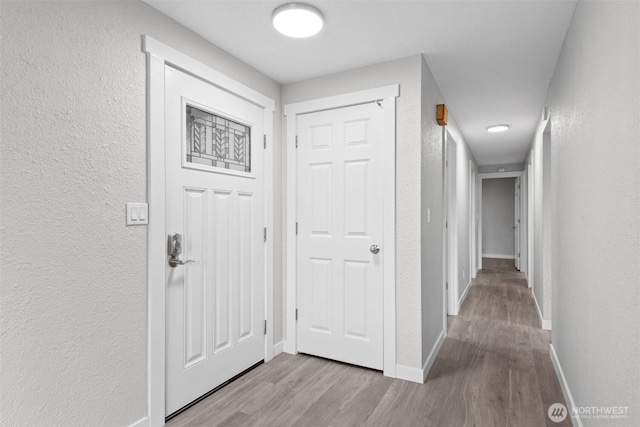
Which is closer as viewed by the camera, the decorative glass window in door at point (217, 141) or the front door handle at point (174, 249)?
the front door handle at point (174, 249)

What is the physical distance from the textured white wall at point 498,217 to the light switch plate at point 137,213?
930 centimetres

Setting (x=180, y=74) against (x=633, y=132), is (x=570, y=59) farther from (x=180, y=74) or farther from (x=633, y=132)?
(x=180, y=74)

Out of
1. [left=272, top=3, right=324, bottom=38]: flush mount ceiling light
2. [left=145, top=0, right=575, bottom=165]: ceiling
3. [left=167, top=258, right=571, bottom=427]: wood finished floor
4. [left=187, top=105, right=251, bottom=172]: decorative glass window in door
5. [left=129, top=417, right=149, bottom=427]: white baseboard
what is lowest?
[left=167, top=258, right=571, bottom=427]: wood finished floor

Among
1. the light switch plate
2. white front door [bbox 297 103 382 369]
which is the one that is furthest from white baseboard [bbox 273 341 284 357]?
the light switch plate

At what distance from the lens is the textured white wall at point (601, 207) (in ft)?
3.76

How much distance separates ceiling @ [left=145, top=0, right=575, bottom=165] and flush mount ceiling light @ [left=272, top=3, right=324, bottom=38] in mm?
45

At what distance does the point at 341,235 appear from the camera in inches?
111

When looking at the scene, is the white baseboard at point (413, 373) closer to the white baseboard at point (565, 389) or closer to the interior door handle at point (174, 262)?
the white baseboard at point (565, 389)

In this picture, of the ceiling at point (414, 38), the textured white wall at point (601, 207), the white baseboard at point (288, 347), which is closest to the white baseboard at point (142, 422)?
the white baseboard at point (288, 347)

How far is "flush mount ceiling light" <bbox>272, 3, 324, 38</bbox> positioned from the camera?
1932 millimetres

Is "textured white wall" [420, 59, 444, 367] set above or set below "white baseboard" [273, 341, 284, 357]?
above

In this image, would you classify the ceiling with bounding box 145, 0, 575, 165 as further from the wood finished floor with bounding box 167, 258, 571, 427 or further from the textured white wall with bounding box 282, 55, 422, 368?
the wood finished floor with bounding box 167, 258, 571, 427

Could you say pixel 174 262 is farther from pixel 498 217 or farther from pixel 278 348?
pixel 498 217

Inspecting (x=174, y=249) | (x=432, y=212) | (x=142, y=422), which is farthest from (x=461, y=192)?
(x=142, y=422)
